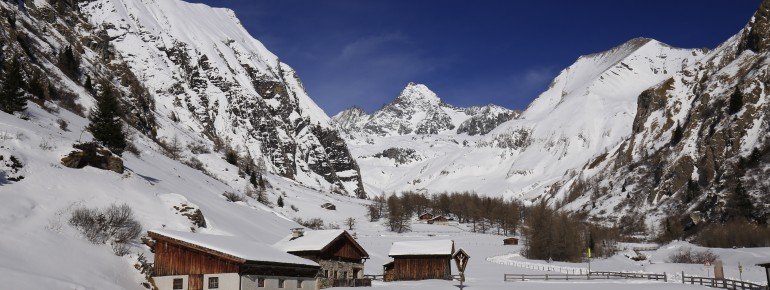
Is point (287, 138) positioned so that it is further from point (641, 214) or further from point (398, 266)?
point (398, 266)

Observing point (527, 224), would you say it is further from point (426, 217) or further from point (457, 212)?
point (457, 212)

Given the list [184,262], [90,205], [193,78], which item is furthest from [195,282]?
[193,78]

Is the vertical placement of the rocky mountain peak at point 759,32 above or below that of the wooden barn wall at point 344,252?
above

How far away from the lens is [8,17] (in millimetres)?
78312

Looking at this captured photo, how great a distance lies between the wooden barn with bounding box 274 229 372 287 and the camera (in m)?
42.2

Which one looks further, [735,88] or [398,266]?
[735,88]

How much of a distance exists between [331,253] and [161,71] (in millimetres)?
130434

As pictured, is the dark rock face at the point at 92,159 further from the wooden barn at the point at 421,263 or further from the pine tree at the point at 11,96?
the wooden barn at the point at 421,263

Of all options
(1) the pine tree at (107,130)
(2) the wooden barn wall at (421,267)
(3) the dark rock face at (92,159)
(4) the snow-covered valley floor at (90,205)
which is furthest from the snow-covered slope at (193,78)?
(3) the dark rock face at (92,159)

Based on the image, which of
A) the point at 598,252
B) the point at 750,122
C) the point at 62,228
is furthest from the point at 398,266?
the point at 750,122

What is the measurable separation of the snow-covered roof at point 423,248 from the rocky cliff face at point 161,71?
44.5 m

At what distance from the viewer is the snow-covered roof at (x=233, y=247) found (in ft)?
89.9

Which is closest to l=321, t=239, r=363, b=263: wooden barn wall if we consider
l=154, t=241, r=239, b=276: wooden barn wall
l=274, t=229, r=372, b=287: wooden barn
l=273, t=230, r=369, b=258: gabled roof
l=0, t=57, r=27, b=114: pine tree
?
l=274, t=229, r=372, b=287: wooden barn

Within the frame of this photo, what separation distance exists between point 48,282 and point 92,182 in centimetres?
1655
